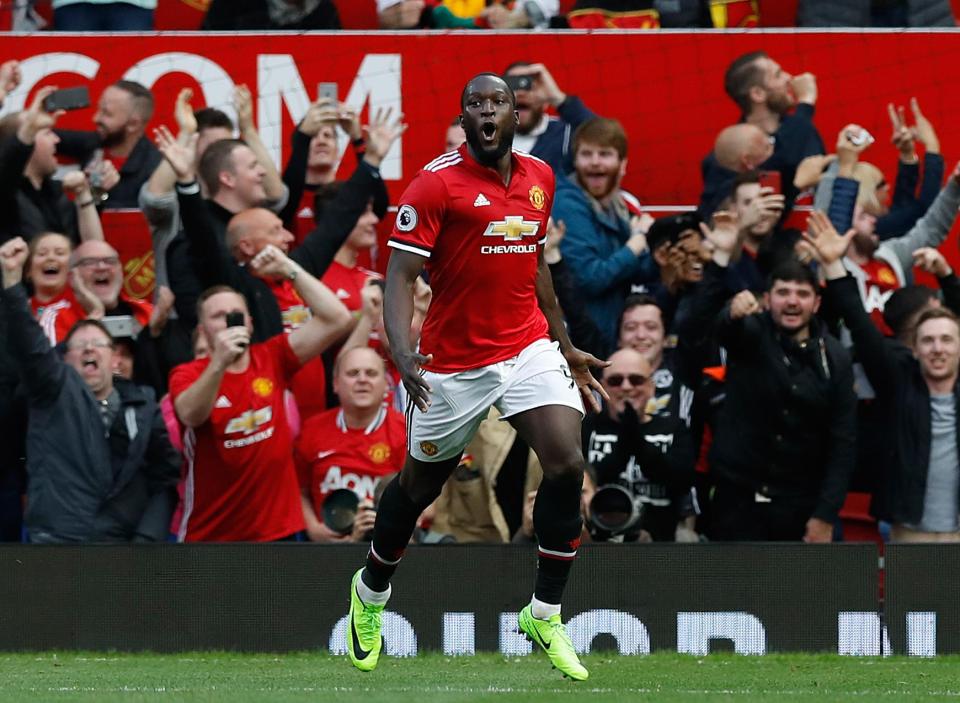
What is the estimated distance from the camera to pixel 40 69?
11250mm

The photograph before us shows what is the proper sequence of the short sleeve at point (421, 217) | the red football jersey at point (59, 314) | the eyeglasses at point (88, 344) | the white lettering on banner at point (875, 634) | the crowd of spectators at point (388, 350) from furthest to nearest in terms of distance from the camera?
the red football jersey at point (59, 314), the eyeglasses at point (88, 344), the crowd of spectators at point (388, 350), the white lettering on banner at point (875, 634), the short sleeve at point (421, 217)

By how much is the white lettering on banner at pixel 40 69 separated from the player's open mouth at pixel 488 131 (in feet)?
18.0

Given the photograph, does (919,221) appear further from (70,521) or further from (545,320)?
(70,521)

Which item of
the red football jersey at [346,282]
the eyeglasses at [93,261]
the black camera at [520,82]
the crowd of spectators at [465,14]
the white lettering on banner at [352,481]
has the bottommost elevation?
the white lettering on banner at [352,481]

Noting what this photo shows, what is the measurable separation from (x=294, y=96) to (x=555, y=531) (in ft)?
18.0

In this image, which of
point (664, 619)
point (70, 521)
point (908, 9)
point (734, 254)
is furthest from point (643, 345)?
point (908, 9)

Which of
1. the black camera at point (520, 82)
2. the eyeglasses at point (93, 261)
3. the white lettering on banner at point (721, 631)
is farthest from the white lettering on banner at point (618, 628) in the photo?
the black camera at point (520, 82)

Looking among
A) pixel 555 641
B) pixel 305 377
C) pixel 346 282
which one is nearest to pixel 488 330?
pixel 555 641

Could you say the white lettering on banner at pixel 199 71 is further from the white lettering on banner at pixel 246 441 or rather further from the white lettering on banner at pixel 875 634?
the white lettering on banner at pixel 875 634

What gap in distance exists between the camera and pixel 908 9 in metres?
12.0

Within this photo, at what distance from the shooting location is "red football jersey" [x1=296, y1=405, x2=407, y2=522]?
9.06 metres

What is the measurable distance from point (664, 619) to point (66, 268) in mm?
3813

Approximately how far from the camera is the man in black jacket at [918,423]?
9008mm

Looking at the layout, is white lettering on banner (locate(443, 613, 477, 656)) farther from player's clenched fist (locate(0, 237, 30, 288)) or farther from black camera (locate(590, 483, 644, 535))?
player's clenched fist (locate(0, 237, 30, 288))
